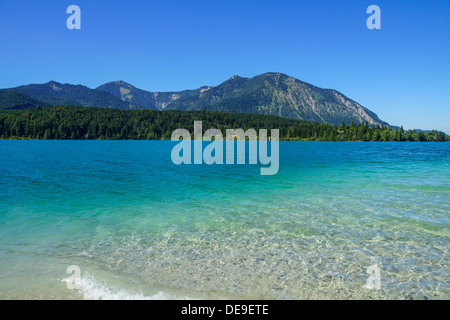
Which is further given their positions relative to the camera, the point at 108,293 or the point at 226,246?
the point at 226,246

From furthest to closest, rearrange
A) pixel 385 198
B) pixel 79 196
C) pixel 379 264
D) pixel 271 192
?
pixel 271 192, pixel 79 196, pixel 385 198, pixel 379 264

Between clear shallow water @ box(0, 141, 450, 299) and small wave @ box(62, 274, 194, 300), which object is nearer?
small wave @ box(62, 274, 194, 300)

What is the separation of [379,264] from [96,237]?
1232 cm

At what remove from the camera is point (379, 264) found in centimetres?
1020

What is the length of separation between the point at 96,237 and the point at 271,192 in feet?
54.3

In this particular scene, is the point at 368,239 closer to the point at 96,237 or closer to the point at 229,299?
the point at 229,299

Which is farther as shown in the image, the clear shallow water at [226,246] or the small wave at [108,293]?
the clear shallow water at [226,246]
